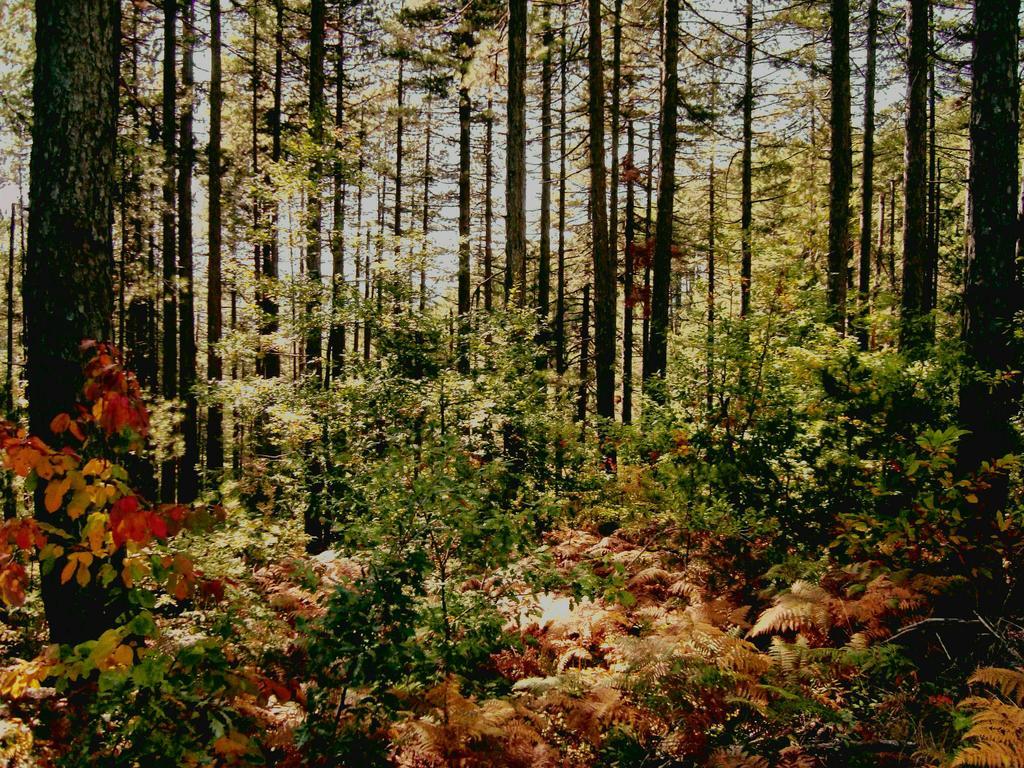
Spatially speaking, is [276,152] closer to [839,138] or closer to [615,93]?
[615,93]

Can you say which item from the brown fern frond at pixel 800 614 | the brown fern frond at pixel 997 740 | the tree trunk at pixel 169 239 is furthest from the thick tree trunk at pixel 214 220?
the brown fern frond at pixel 997 740

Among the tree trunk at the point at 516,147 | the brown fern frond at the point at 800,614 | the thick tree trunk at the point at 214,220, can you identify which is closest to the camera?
the brown fern frond at the point at 800,614

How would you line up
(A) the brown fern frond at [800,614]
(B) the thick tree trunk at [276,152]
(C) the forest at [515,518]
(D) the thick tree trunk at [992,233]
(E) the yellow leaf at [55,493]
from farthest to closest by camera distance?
(B) the thick tree trunk at [276,152] → (D) the thick tree trunk at [992,233] → (A) the brown fern frond at [800,614] → (C) the forest at [515,518] → (E) the yellow leaf at [55,493]

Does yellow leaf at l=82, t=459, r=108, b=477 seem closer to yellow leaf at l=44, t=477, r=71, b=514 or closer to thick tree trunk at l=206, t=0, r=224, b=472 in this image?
yellow leaf at l=44, t=477, r=71, b=514

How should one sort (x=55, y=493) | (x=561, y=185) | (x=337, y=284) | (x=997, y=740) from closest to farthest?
(x=55, y=493)
(x=997, y=740)
(x=337, y=284)
(x=561, y=185)

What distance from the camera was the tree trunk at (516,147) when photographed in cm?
1099

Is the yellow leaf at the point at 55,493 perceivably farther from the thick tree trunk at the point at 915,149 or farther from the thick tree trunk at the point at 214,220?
the thick tree trunk at the point at 214,220

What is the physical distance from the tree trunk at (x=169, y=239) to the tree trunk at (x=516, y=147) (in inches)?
256

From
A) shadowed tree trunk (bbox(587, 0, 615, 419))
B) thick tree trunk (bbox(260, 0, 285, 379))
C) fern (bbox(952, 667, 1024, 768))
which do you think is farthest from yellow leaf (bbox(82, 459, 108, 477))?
shadowed tree trunk (bbox(587, 0, 615, 419))

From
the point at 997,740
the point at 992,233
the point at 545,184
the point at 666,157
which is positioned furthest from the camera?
the point at 545,184

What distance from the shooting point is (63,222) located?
4.41 metres

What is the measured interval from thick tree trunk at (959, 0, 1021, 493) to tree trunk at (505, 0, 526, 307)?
6.95m

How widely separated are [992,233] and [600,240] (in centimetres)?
736

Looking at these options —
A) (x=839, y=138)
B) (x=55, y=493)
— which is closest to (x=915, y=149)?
(x=839, y=138)
